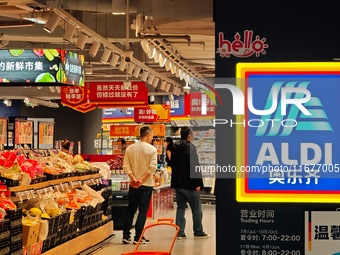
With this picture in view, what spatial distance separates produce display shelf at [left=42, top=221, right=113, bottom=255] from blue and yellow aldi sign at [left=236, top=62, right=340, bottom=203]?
10.6 ft

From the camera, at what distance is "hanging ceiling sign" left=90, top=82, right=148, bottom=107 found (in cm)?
1512

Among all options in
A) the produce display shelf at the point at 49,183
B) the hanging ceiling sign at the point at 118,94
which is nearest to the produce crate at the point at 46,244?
the produce display shelf at the point at 49,183

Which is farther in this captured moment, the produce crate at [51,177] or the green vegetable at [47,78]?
the green vegetable at [47,78]

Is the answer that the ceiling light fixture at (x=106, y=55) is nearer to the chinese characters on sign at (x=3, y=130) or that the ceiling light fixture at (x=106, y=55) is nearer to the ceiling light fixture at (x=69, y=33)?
the ceiling light fixture at (x=69, y=33)

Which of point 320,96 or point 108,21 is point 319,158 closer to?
point 320,96

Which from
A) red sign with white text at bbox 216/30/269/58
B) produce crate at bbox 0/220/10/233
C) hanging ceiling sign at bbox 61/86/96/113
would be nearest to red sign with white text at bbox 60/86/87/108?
hanging ceiling sign at bbox 61/86/96/113

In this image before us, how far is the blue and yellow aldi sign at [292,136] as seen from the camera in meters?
4.03

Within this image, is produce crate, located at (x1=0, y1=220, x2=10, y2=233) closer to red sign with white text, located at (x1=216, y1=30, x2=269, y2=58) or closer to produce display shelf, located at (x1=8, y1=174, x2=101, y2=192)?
produce display shelf, located at (x1=8, y1=174, x2=101, y2=192)

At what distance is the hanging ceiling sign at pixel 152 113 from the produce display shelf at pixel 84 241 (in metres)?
9.23

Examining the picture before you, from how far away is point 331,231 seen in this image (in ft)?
Result: 13.1

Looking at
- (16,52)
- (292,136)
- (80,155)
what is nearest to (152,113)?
Answer: (80,155)

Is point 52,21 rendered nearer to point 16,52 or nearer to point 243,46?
point 16,52

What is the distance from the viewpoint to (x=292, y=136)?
404cm

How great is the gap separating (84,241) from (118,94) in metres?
7.50
